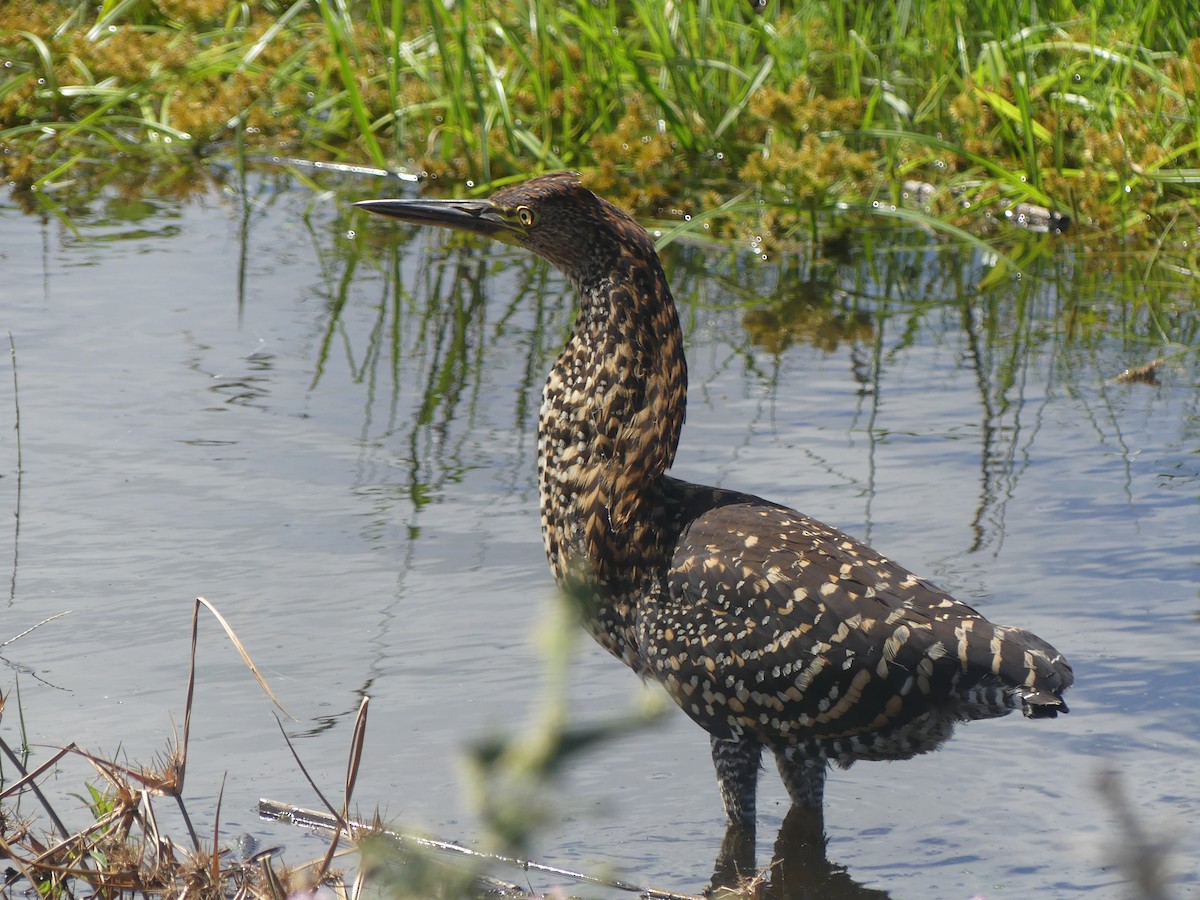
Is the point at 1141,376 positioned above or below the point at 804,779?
above

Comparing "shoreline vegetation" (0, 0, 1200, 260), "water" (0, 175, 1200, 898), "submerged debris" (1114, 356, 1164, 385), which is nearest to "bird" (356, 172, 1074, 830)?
"water" (0, 175, 1200, 898)

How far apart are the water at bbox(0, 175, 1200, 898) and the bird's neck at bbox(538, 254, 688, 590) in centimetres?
49

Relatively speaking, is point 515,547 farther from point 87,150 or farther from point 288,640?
point 87,150

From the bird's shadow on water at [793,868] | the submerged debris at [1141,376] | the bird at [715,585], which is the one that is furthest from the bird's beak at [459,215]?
the submerged debris at [1141,376]

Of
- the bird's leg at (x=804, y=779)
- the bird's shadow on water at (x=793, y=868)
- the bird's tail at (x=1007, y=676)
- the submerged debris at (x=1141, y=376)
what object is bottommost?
the bird's shadow on water at (x=793, y=868)

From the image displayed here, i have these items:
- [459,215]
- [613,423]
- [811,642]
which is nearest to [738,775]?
[811,642]

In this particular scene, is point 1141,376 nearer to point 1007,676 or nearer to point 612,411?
point 612,411

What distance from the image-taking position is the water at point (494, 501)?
13.3ft

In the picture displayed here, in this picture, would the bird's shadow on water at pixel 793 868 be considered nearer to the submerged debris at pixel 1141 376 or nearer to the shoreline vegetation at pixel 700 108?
the submerged debris at pixel 1141 376

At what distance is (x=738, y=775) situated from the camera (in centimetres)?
393

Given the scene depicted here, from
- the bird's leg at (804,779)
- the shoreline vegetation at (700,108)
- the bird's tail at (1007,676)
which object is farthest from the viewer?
the shoreline vegetation at (700,108)

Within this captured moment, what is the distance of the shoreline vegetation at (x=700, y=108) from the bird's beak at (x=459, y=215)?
3878mm

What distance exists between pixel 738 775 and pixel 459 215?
1.64 metres

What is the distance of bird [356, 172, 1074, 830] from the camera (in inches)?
141
